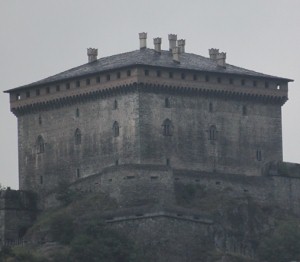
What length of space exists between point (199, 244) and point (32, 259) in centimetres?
1220

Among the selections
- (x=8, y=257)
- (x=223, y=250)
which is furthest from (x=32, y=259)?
(x=223, y=250)

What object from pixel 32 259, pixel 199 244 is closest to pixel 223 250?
pixel 199 244

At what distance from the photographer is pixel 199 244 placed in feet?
652

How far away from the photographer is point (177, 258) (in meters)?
196

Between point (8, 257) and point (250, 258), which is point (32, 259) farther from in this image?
point (250, 258)

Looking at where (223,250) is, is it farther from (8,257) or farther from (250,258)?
(8,257)

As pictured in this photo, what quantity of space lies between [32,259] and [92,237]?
15.7 ft

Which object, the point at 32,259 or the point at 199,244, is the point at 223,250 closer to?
the point at 199,244

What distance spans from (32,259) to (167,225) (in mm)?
10057

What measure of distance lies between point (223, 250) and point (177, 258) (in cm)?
452

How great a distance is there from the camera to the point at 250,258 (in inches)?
7869

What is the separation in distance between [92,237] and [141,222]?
3.70 meters

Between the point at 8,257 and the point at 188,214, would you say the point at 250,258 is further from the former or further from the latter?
the point at 8,257

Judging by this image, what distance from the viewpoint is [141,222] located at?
7810 inches
